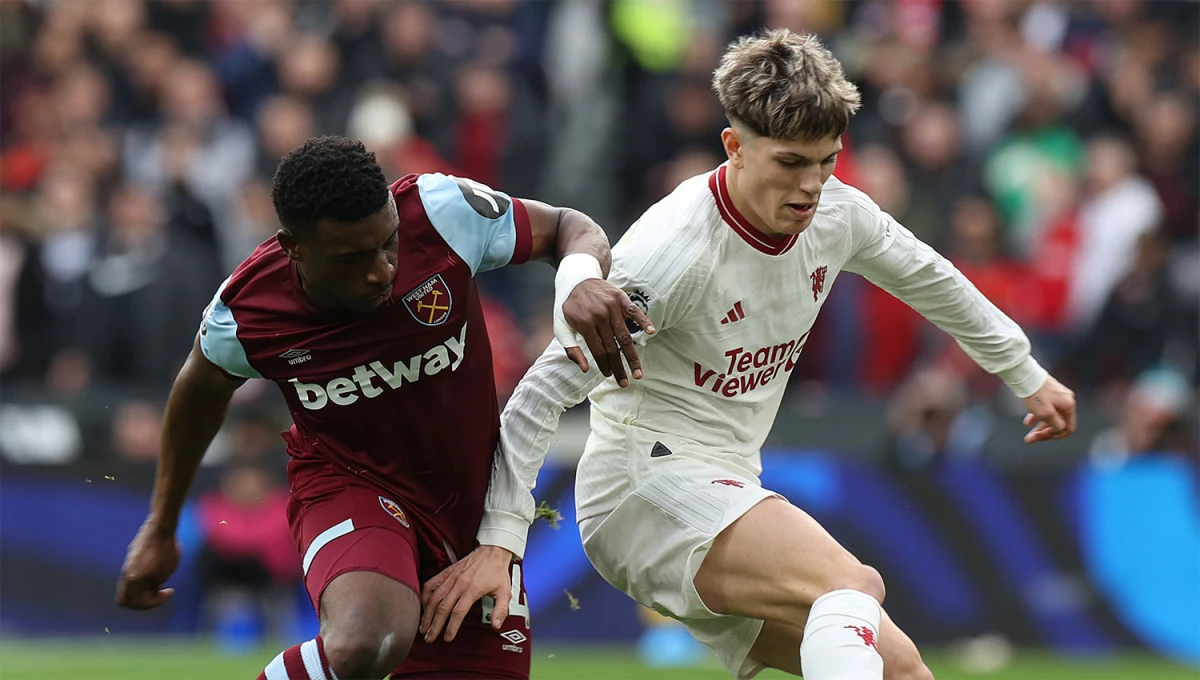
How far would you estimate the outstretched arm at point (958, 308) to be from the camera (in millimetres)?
5973

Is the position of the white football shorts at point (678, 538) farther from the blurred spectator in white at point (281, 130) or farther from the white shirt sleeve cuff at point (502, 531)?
the blurred spectator in white at point (281, 130)

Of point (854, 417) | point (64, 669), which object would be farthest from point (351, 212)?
point (854, 417)

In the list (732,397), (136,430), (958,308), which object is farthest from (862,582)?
(136,430)

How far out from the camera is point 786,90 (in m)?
5.38

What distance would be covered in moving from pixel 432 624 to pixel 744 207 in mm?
1647

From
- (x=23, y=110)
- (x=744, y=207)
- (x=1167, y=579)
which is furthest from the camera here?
(x=23, y=110)

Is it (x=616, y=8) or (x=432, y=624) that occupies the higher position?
(x=616, y=8)

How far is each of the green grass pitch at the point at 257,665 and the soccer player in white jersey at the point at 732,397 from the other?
3646mm

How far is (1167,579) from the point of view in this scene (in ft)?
36.1

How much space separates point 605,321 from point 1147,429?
23.3ft

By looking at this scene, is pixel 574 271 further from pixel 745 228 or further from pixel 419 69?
pixel 419 69

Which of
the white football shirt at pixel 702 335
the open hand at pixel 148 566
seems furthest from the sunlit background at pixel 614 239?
the white football shirt at pixel 702 335

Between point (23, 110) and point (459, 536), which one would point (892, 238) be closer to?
point (459, 536)

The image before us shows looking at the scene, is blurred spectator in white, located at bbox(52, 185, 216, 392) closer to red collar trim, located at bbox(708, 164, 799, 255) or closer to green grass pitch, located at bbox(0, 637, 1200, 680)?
green grass pitch, located at bbox(0, 637, 1200, 680)
